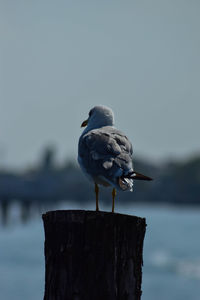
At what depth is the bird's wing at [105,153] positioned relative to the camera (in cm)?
566

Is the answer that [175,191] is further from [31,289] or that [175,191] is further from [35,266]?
[31,289]

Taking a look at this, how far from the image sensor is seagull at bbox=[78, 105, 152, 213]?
18.3 feet

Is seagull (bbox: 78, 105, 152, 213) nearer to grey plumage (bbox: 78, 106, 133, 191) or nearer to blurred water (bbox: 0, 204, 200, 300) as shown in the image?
grey plumage (bbox: 78, 106, 133, 191)

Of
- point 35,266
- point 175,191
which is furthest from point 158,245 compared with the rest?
point 175,191

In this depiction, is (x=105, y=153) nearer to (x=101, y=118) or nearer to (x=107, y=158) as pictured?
(x=107, y=158)

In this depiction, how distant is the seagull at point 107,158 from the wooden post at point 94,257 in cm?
60

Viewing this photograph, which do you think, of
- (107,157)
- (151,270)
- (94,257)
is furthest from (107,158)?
(151,270)

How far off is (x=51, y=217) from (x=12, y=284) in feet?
88.0

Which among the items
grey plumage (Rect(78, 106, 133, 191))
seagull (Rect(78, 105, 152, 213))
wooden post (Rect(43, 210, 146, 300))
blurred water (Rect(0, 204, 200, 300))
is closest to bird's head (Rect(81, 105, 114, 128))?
seagull (Rect(78, 105, 152, 213))

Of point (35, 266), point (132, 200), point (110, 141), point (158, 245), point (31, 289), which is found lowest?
point (110, 141)

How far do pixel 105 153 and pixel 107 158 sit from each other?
0.05 meters

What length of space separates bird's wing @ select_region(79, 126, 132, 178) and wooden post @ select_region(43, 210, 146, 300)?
2.38 ft

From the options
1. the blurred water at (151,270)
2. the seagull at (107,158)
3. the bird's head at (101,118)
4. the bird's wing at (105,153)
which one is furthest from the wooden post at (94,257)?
the blurred water at (151,270)

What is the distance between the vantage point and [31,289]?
29312 mm
